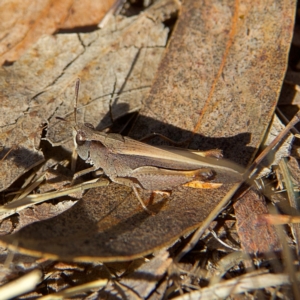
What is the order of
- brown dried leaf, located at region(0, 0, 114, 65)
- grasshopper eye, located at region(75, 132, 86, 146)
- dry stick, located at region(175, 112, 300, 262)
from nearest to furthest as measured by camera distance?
1. dry stick, located at region(175, 112, 300, 262)
2. grasshopper eye, located at region(75, 132, 86, 146)
3. brown dried leaf, located at region(0, 0, 114, 65)

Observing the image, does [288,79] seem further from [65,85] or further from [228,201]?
[65,85]

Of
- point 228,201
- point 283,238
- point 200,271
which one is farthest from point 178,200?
point 283,238

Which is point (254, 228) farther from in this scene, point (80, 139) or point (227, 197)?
point (80, 139)

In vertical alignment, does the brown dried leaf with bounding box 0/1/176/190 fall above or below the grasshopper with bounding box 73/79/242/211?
above

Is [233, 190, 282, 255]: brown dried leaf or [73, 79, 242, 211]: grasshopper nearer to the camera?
[233, 190, 282, 255]: brown dried leaf

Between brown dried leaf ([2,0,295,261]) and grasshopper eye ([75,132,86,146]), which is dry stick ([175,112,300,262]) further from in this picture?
grasshopper eye ([75,132,86,146])

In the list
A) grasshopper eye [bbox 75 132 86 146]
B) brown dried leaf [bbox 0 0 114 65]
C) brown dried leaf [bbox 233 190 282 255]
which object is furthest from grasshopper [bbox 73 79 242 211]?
brown dried leaf [bbox 0 0 114 65]

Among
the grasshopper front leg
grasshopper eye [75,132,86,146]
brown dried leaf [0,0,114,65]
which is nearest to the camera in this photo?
the grasshopper front leg

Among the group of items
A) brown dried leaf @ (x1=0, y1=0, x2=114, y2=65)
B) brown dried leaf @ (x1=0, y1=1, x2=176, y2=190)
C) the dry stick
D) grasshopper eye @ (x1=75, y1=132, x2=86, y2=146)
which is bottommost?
the dry stick
